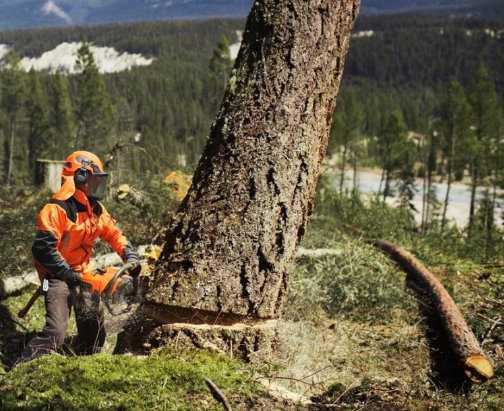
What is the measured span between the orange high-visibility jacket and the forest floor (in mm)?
986

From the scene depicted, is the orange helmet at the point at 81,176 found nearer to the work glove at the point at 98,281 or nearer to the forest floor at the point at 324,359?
the work glove at the point at 98,281

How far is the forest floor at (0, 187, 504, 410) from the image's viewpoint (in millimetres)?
2861

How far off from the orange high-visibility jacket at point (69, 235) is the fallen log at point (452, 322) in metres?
3.02

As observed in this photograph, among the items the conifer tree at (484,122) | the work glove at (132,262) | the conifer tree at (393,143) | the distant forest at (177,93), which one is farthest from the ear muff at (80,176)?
the conifer tree at (393,143)

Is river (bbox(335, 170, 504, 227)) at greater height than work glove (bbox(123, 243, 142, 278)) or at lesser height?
lesser

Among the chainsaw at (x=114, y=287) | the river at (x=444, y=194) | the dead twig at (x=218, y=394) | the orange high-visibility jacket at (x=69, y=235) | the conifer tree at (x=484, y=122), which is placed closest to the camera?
the dead twig at (x=218, y=394)

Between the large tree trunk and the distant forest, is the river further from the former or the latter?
the large tree trunk

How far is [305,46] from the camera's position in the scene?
370cm

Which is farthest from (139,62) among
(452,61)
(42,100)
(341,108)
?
(341,108)

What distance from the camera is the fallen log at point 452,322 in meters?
4.30

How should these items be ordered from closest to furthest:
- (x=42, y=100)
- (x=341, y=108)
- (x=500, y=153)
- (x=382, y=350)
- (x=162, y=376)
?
(x=162, y=376) < (x=382, y=350) < (x=500, y=153) < (x=341, y=108) < (x=42, y=100)

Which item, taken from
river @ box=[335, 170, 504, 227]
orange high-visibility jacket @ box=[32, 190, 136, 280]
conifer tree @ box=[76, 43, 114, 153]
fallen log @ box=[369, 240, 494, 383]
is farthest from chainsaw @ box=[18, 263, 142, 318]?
conifer tree @ box=[76, 43, 114, 153]

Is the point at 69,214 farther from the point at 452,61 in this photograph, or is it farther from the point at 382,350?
the point at 452,61

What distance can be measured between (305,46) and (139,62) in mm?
204044
